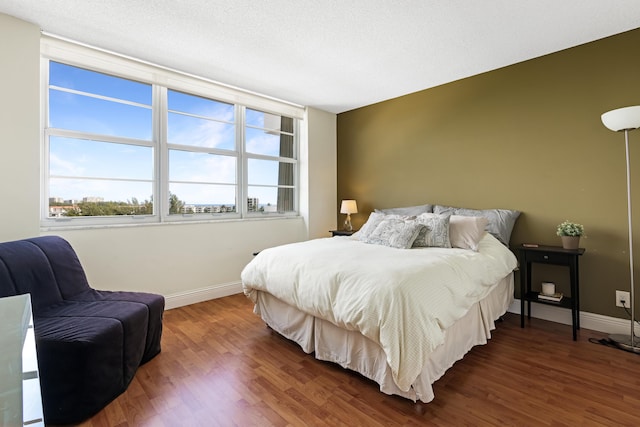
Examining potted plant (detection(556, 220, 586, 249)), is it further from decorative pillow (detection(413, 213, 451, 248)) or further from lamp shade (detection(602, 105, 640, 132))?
decorative pillow (detection(413, 213, 451, 248))

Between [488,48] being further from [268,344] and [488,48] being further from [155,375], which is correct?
[155,375]

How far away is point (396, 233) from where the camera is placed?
2.81 m

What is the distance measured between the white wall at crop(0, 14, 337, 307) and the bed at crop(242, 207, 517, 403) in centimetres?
121

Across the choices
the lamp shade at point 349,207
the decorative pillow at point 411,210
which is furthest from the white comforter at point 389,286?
the lamp shade at point 349,207

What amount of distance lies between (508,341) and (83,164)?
412 cm

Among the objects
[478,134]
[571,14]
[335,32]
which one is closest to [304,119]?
[335,32]

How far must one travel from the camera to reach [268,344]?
2422mm

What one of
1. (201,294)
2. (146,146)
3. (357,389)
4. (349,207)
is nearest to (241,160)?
(146,146)

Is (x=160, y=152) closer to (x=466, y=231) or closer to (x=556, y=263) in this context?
(x=466, y=231)

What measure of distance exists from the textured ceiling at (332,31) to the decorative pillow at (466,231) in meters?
1.61

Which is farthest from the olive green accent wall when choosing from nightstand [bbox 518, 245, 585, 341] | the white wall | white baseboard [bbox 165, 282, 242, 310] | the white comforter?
white baseboard [bbox 165, 282, 242, 310]

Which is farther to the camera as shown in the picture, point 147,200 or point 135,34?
point 147,200

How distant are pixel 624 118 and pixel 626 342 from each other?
1.72m

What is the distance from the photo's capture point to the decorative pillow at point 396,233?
2.71 meters
